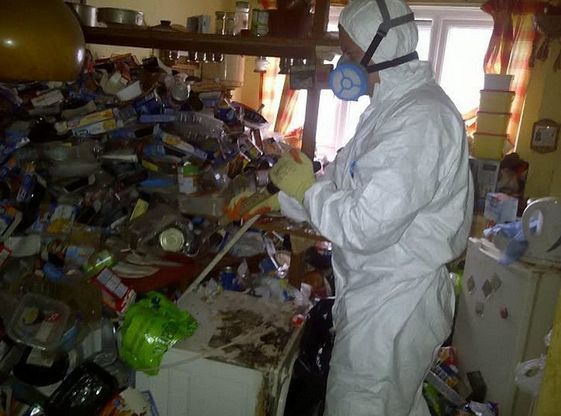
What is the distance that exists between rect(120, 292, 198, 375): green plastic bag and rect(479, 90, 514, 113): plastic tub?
8.53ft

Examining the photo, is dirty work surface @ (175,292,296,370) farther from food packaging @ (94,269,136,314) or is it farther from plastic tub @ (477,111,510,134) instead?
plastic tub @ (477,111,510,134)

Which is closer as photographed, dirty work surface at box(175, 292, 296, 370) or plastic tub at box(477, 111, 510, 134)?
dirty work surface at box(175, 292, 296, 370)

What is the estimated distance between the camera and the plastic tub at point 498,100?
2977mm

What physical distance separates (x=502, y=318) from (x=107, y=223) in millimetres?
1566

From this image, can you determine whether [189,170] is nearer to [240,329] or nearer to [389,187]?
[240,329]

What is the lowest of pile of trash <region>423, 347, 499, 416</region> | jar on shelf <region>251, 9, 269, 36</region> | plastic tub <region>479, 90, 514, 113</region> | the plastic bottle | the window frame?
pile of trash <region>423, 347, 499, 416</region>

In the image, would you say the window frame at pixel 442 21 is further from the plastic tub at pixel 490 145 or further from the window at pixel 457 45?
the plastic tub at pixel 490 145

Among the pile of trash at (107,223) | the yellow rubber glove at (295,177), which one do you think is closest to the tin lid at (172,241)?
the pile of trash at (107,223)

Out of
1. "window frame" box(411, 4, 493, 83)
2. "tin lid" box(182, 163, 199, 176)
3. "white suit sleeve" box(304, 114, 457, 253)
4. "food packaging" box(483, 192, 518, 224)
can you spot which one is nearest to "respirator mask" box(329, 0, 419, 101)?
"white suit sleeve" box(304, 114, 457, 253)

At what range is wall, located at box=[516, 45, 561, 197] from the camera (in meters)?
3.02

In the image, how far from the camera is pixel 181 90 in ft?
7.28

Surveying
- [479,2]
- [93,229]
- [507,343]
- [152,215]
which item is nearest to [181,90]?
[152,215]

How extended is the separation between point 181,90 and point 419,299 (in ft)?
5.33

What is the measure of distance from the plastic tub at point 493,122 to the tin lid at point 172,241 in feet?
7.56
